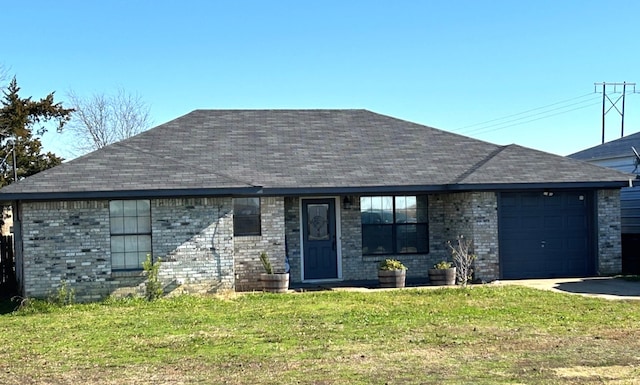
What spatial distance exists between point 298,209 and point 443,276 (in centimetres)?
392

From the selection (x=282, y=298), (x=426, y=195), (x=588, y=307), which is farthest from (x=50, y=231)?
(x=588, y=307)

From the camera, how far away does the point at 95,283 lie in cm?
1512

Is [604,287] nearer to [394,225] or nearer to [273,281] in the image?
[394,225]

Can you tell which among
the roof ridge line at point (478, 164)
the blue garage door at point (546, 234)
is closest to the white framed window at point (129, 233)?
the roof ridge line at point (478, 164)

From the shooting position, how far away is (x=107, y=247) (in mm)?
15164

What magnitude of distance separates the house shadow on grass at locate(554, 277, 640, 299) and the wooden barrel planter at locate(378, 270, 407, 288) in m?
3.44

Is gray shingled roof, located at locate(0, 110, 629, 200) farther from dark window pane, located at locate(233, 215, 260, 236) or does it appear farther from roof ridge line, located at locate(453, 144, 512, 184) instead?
dark window pane, located at locate(233, 215, 260, 236)

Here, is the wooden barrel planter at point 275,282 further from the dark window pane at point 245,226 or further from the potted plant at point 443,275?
the potted plant at point 443,275

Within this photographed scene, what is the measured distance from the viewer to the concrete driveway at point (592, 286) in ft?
49.4

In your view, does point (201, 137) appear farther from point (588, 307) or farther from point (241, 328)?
point (588, 307)

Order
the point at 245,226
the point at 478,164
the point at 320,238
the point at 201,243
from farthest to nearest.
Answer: the point at 478,164, the point at 320,238, the point at 245,226, the point at 201,243

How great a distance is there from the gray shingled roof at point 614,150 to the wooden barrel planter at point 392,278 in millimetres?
10785

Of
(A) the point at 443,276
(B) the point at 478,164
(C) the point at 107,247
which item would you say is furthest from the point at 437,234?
(C) the point at 107,247

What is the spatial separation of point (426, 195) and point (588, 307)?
611cm
